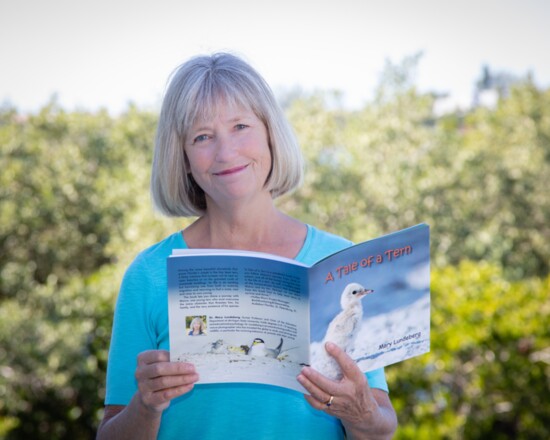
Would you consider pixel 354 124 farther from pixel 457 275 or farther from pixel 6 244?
pixel 6 244

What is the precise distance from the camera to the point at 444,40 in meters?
11.2

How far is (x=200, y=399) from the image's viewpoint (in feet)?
5.41

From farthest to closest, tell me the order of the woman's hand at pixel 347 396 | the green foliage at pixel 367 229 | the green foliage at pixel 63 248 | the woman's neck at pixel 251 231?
1. the green foliage at pixel 63 248
2. the green foliage at pixel 367 229
3. the woman's neck at pixel 251 231
4. the woman's hand at pixel 347 396

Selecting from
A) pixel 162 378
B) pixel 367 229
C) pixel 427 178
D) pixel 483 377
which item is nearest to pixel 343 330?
pixel 162 378

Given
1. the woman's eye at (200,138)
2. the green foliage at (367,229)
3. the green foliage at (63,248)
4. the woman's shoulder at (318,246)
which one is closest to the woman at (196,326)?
the woman's shoulder at (318,246)

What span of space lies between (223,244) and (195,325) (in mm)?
347

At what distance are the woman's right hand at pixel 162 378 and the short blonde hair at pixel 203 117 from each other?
498 mm

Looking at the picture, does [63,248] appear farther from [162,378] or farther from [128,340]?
[162,378]

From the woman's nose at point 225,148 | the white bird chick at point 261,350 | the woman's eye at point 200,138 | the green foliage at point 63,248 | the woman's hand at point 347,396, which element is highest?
the green foliage at point 63,248

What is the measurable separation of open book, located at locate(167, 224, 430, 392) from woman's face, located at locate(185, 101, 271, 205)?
0.84 feet

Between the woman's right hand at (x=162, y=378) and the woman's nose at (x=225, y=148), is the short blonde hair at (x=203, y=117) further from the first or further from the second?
the woman's right hand at (x=162, y=378)

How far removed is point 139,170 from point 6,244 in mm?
1498

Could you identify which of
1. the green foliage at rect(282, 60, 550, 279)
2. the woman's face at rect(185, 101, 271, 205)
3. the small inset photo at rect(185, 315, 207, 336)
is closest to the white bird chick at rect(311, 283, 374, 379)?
the small inset photo at rect(185, 315, 207, 336)

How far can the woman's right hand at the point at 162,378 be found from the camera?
1450 millimetres
